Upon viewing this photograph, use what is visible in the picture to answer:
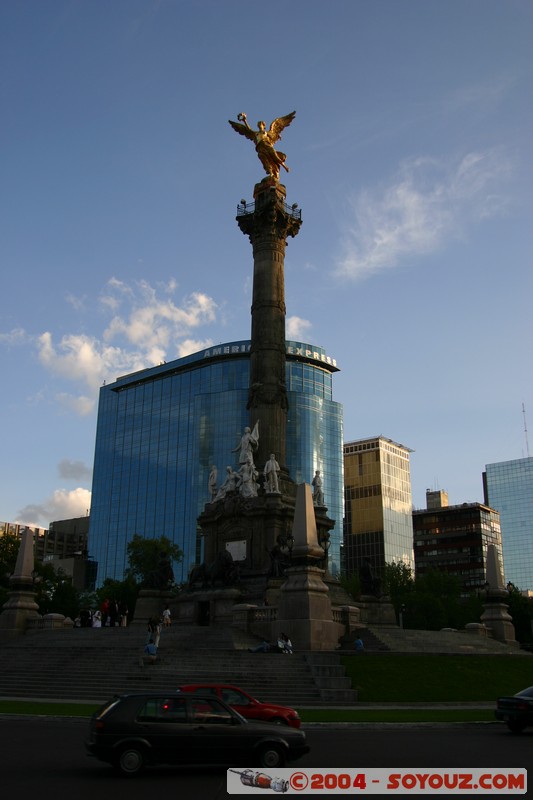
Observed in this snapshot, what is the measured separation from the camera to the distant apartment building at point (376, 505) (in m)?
131

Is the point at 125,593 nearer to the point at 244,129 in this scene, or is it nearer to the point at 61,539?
the point at 244,129

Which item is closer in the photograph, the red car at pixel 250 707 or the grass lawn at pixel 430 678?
the red car at pixel 250 707

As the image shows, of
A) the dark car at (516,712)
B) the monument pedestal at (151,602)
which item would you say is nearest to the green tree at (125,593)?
the monument pedestal at (151,602)

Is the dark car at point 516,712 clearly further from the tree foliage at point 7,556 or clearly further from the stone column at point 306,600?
the tree foliage at point 7,556

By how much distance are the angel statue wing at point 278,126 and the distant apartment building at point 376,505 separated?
295ft

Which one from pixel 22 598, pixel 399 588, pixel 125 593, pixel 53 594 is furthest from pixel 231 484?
pixel 125 593

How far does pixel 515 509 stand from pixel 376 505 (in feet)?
190

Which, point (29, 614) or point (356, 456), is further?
point (356, 456)

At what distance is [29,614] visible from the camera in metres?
41.6

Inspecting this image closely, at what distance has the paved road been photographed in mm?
10445

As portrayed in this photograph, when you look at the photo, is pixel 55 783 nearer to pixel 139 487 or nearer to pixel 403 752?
pixel 403 752

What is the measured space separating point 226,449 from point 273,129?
2507 inches

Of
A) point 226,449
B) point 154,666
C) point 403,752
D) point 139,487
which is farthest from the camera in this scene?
point 139,487

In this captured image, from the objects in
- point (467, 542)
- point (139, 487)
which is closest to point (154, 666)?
point (139, 487)
